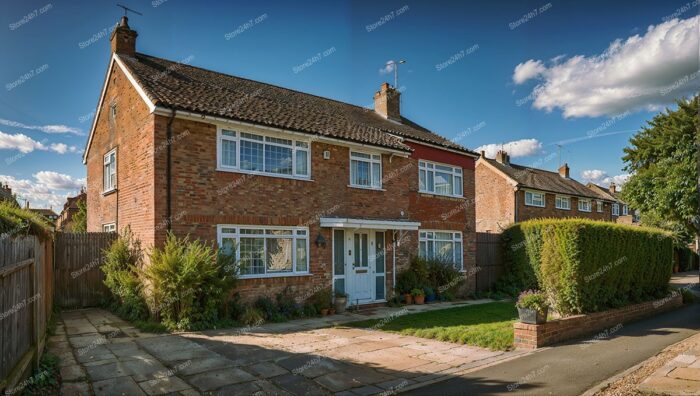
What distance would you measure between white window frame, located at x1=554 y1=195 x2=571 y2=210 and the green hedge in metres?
19.0

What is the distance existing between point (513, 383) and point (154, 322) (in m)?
7.82

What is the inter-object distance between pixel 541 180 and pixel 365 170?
75.2ft

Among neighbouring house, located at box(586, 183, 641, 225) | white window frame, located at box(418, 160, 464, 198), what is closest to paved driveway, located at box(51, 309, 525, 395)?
white window frame, located at box(418, 160, 464, 198)

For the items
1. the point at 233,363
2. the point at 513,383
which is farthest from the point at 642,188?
the point at 233,363

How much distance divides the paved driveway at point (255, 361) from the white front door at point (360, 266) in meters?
3.67

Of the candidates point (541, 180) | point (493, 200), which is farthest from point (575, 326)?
point (541, 180)

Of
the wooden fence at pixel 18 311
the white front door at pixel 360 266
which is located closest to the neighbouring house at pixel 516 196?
the white front door at pixel 360 266

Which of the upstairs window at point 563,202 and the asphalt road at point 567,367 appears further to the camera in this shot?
the upstairs window at point 563,202

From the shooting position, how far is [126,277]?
11297 mm

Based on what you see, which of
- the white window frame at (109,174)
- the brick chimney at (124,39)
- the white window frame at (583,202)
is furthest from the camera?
the white window frame at (583,202)

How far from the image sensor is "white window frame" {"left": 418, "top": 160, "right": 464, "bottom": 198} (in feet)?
56.2

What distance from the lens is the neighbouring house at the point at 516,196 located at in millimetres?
29219

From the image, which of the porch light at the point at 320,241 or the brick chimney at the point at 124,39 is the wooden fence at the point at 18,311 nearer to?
the porch light at the point at 320,241

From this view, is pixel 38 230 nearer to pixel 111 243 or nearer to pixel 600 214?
pixel 111 243
